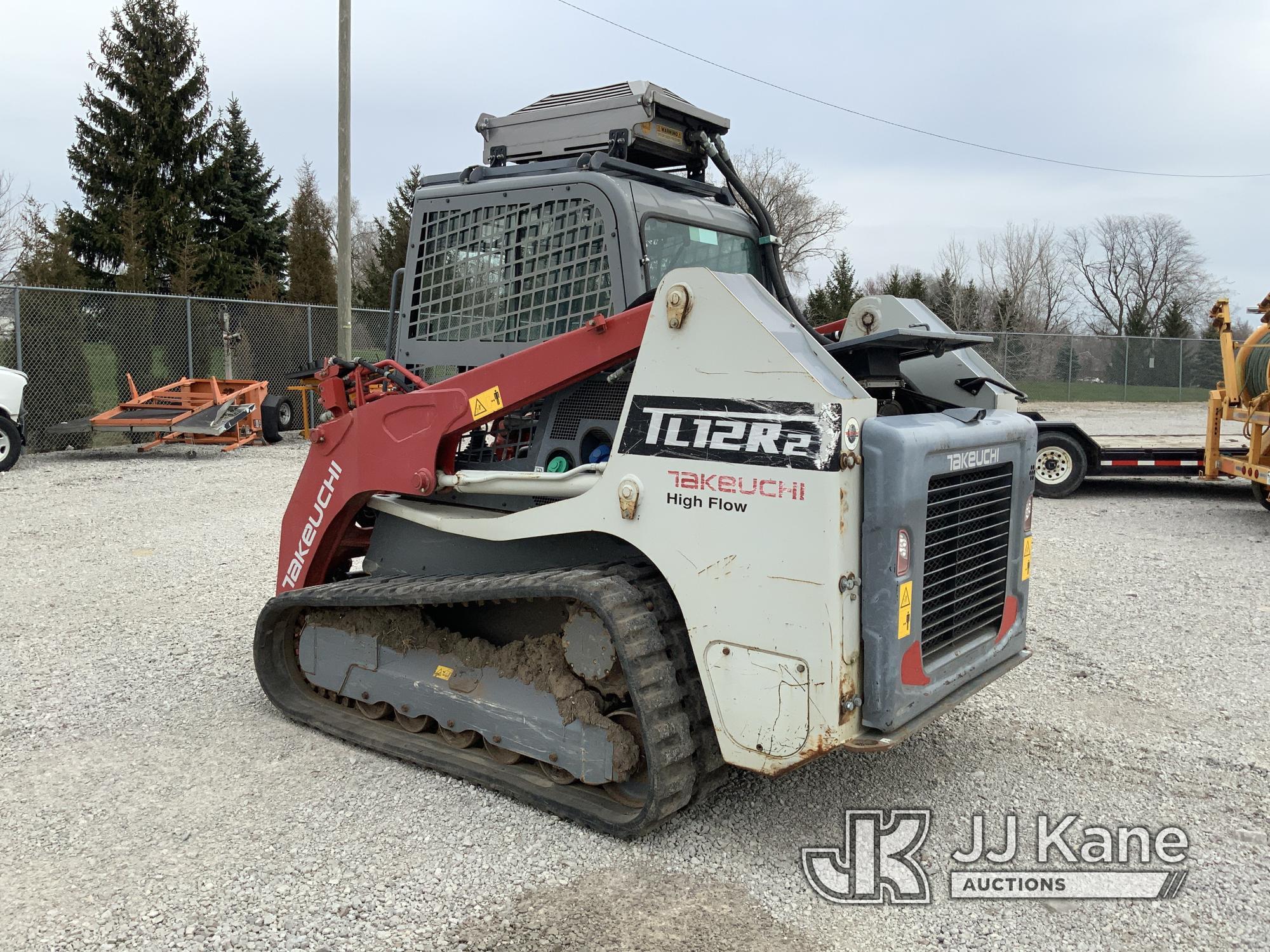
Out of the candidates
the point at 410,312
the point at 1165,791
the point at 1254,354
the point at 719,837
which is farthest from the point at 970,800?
the point at 1254,354

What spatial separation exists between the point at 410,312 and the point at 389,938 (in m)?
2.64

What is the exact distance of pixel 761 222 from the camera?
4.59 metres

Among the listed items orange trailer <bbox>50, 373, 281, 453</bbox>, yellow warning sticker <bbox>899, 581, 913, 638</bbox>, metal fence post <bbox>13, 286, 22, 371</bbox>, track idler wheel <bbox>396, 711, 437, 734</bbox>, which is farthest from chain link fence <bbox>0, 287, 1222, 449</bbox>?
yellow warning sticker <bbox>899, 581, 913, 638</bbox>

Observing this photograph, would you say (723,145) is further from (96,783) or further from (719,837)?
(96,783)

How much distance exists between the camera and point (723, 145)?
15.6ft

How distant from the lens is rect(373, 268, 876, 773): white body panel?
2.90 m

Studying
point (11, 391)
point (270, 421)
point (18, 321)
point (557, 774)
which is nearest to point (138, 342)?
point (18, 321)

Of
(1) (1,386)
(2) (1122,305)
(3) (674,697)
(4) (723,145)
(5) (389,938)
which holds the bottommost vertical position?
(5) (389,938)

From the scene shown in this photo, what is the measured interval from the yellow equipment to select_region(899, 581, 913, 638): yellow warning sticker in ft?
26.4

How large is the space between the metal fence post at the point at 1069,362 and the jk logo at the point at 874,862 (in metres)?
27.7

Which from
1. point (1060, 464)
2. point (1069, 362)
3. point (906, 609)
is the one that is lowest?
point (1060, 464)

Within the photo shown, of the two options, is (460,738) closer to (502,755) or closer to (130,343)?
(502,755)

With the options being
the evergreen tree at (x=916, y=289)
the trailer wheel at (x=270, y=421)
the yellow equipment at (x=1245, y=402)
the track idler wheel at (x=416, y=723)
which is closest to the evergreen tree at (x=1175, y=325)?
the evergreen tree at (x=916, y=289)

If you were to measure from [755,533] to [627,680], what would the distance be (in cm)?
64
